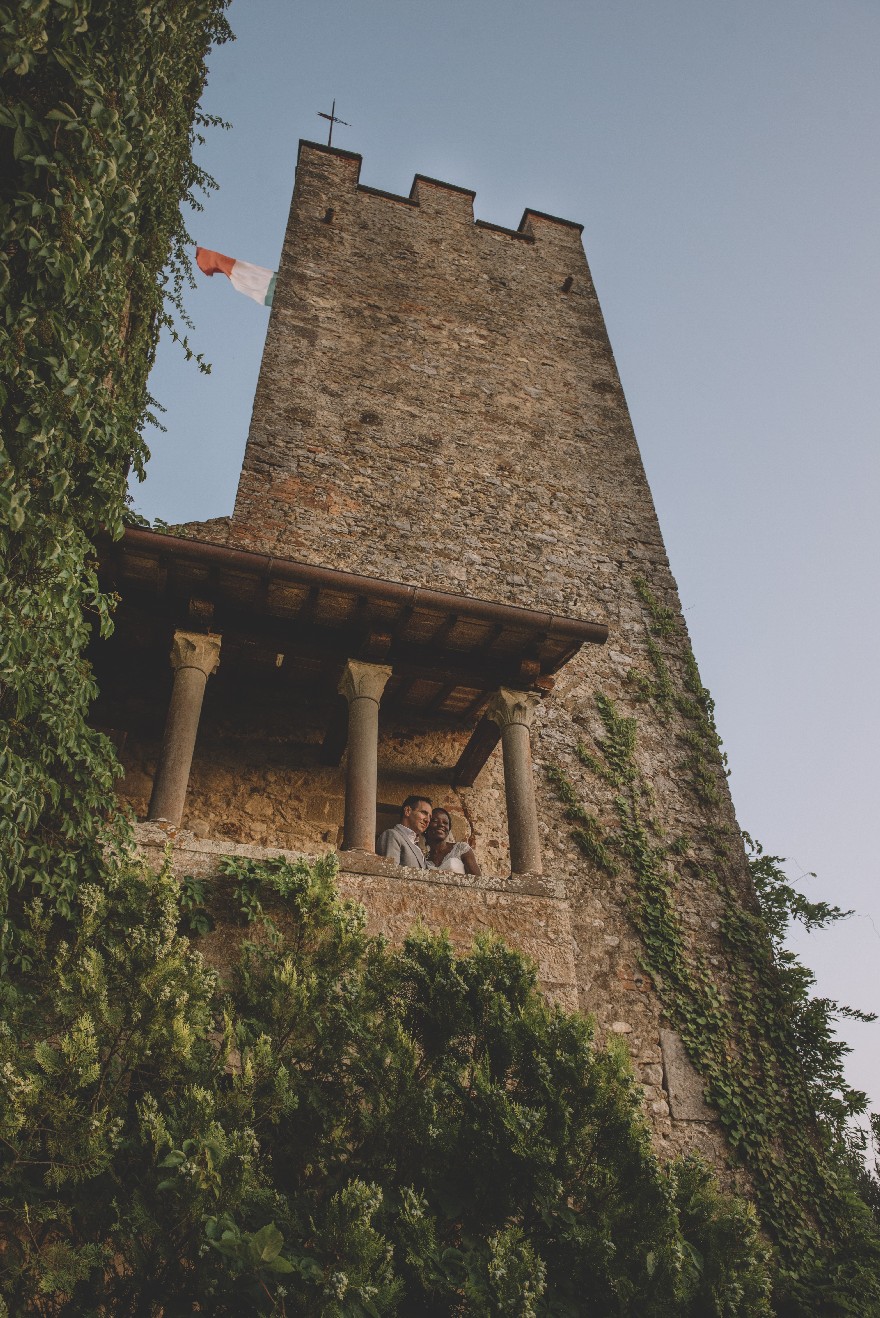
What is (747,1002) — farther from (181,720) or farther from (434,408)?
(434,408)

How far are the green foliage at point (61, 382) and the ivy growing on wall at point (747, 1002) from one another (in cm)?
394

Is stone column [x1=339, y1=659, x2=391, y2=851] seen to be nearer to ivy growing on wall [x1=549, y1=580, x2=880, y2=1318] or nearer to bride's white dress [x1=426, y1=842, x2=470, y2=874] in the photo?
bride's white dress [x1=426, y1=842, x2=470, y2=874]

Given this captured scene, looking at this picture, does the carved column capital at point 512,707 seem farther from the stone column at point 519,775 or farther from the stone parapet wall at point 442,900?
the stone parapet wall at point 442,900

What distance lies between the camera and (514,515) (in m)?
8.41

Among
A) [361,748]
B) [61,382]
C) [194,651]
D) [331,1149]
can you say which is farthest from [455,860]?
[61,382]

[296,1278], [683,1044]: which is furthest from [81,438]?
[683,1044]

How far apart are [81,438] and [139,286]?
2.29 metres

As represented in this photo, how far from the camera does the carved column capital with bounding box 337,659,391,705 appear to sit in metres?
5.14

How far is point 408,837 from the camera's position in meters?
5.11

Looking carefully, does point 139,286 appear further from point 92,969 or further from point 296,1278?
point 296,1278

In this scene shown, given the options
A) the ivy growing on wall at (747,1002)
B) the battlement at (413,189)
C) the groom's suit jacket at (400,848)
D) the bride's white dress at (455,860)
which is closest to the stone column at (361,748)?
the groom's suit jacket at (400,848)

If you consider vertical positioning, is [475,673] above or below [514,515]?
below

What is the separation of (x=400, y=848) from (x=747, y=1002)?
9.32ft

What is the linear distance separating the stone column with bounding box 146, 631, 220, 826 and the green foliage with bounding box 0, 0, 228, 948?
1.68 ft
